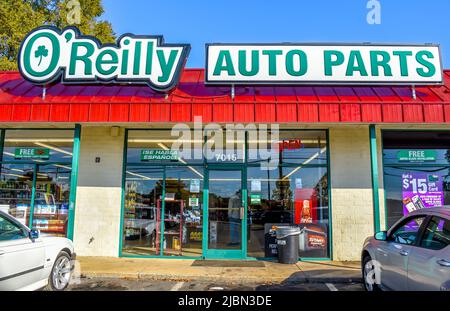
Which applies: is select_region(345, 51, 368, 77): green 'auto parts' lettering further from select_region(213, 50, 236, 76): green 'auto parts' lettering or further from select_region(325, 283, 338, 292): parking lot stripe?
select_region(325, 283, 338, 292): parking lot stripe

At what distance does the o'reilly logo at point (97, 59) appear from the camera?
10.1 m

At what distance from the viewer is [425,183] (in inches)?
416

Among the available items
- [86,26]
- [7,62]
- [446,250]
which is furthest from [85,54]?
[86,26]

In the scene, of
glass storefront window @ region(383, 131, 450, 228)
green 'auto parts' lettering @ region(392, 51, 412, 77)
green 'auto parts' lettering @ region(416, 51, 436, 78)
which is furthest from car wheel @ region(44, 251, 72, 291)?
green 'auto parts' lettering @ region(416, 51, 436, 78)

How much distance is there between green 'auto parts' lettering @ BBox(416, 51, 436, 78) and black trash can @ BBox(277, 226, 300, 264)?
204 inches

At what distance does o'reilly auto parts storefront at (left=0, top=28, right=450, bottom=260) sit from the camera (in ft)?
32.9

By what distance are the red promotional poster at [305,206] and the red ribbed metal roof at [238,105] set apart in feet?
7.46

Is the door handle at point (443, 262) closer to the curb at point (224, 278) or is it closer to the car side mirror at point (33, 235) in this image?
the curb at point (224, 278)

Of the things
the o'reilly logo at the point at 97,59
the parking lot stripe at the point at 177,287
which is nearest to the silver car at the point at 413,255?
the parking lot stripe at the point at 177,287

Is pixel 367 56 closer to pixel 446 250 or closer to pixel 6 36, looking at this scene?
pixel 446 250

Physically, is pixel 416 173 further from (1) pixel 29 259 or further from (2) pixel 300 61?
(1) pixel 29 259

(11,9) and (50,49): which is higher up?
(11,9)

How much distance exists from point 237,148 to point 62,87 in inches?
204
